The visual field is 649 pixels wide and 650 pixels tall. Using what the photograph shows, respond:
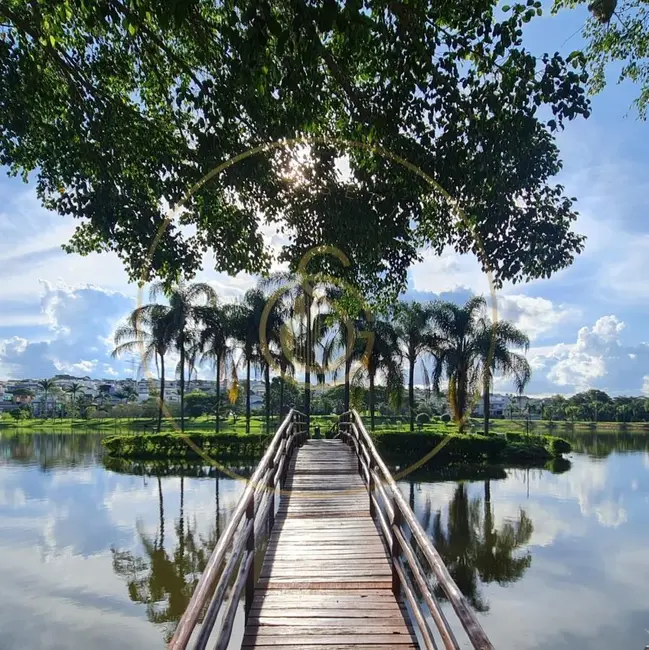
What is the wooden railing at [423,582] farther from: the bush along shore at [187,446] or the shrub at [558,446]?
the shrub at [558,446]

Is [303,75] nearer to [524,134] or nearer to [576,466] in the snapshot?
[524,134]

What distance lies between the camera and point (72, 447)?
47.2 meters

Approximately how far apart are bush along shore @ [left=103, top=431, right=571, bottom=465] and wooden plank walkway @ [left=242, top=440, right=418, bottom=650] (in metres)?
25.4

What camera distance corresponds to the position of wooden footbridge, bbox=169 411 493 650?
3668 mm

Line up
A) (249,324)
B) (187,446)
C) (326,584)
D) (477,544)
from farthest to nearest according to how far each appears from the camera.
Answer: (249,324)
(187,446)
(477,544)
(326,584)

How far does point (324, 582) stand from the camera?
231 inches

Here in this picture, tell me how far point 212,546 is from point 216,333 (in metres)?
25.3

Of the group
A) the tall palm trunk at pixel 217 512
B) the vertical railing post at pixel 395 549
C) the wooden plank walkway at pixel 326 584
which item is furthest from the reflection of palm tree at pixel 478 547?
the vertical railing post at pixel 395 549

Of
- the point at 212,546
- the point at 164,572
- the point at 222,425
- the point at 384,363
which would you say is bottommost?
the point at 164,572

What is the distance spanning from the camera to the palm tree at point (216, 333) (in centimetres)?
3950

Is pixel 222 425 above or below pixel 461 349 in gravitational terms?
below

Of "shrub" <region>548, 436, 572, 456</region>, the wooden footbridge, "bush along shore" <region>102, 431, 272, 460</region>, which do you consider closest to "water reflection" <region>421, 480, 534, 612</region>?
the wooden footbridge

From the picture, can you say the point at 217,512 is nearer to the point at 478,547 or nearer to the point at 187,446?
the point at 478,547

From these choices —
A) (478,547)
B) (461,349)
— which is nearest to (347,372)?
(461,349)
